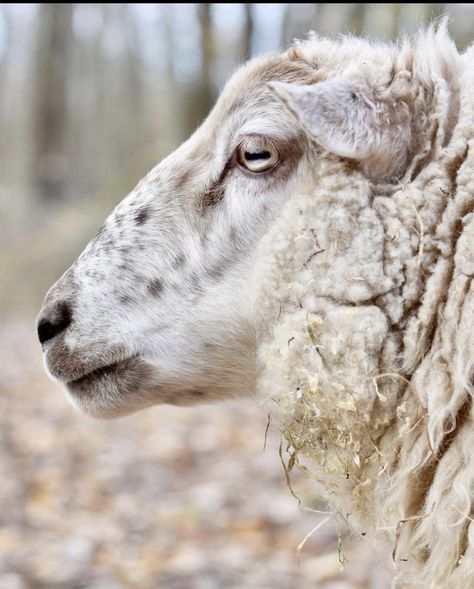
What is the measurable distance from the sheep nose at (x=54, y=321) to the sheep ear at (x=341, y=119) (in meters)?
0.90

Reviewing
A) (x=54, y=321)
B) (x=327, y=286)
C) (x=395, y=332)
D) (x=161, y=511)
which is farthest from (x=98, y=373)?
(x=161, y=511)

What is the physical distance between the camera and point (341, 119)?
193 centimetres

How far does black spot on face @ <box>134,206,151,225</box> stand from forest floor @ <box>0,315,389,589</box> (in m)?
0.64

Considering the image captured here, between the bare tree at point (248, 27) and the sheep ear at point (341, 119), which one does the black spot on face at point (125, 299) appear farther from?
the bare tree at point (248, 27)

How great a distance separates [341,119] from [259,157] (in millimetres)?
316

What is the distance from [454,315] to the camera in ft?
6.06

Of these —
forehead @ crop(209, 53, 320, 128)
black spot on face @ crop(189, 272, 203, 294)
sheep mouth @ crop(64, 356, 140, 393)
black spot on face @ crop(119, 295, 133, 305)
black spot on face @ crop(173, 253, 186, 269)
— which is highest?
→ forehead @ crop(209, 53, 320, 128)

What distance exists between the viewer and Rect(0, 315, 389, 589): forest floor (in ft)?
11.1

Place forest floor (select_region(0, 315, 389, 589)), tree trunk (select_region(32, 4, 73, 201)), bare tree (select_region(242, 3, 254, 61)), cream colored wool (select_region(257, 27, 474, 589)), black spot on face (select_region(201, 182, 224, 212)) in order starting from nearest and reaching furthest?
cream colored wool (select_region(257, 27, 474, 589)) < black spot on face (select_region(201, 182, 224, 212)) < forest floor (select_region(0, 315, 389, 589)) < bare tree (select_region(242, 3, 254, 61)) < tree trunk (select_region(32, 4, 73, 201))

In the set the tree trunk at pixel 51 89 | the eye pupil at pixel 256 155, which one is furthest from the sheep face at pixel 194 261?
the tree trunk at pixel 51 89

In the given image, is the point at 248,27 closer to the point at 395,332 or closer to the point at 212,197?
the point at 212,197

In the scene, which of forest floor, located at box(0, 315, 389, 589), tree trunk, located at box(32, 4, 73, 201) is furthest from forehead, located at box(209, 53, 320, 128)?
tree trunk, located at box(32, 4, 73, 201)

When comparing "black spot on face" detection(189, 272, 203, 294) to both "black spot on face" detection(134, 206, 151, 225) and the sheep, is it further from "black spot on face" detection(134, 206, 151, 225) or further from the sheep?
"black spot on face" detection(134, 206, 151, 225)

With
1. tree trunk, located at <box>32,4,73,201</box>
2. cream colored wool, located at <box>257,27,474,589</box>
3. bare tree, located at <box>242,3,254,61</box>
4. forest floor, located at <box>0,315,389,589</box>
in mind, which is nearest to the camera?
cream colored wool, located at <box>257,27,474,589</box>
